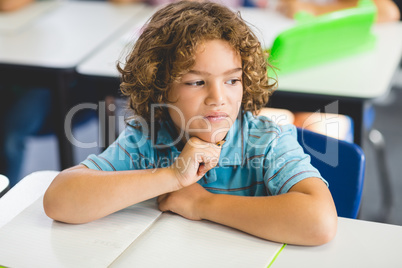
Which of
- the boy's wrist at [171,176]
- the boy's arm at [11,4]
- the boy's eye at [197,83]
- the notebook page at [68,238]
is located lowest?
the notebook page at [68,238]

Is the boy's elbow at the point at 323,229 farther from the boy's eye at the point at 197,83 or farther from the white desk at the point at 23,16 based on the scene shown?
the white desk at the point at 23,16

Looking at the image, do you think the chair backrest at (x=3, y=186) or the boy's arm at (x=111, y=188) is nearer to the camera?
the boy's arm at (x=111, y=188)

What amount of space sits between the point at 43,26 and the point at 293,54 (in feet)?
3.70

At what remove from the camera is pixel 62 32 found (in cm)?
231

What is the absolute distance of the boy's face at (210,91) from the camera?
111 cm

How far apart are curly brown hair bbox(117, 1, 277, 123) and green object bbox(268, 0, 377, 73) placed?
0.56m

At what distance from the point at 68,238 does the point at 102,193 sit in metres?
0.11

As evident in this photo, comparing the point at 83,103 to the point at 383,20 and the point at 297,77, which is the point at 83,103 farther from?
the point at 383,20

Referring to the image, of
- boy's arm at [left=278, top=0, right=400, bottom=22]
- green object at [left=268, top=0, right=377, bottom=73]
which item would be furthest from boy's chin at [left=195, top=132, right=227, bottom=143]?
boy's arm at [left=278, top=0, right=400, bottom=22]

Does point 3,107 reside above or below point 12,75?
below

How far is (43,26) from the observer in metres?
2.38

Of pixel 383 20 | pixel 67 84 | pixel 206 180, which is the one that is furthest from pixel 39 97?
pixel 383 20

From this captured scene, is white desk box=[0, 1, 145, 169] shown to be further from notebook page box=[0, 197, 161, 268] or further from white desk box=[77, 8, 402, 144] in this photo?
notebook page box=[0, 197, 161, 268]

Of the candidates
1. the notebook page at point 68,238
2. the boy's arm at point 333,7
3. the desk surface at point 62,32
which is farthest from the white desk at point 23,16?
the notebook page at point 68,238
